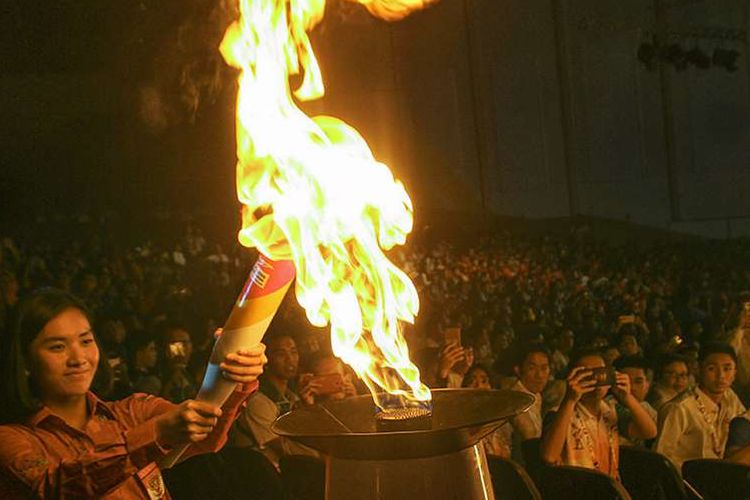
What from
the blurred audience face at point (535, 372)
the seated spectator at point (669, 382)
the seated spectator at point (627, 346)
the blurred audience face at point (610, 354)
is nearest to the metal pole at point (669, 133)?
the seated spectator at point (627, 346)

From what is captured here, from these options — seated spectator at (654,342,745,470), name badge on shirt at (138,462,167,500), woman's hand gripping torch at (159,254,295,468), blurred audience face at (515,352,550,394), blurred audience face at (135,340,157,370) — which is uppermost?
woman's hand gripping torch at (159,254,295,468)

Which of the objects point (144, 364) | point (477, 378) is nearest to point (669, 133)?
point (477, 378)

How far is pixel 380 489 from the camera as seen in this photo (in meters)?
1.46

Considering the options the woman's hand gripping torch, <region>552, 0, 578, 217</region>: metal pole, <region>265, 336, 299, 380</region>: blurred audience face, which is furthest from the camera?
<region>552, 0, 578, 217</region>: metal pole

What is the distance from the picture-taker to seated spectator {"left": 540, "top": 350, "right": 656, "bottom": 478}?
358 cm

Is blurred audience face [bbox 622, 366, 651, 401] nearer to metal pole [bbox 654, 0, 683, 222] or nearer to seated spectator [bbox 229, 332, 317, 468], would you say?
seated spectator [bbox 229, 332, 317, 468]

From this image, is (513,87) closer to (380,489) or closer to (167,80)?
(167,80)

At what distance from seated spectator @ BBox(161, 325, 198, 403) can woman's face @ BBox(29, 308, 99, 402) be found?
242cm

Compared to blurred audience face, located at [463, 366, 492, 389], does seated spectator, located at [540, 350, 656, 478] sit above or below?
below

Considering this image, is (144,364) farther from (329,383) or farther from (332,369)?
(329,383)

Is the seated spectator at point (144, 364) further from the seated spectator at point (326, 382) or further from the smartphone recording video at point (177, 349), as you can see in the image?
the seated spectator at point (326, 382)

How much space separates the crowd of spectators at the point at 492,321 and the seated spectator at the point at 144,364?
0.01m

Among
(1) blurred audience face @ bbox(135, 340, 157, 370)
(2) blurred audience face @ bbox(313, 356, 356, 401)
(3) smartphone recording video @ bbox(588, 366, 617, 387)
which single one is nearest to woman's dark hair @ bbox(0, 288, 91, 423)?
(2) blurred audience face @ bbox(313, 356, 356, 401)

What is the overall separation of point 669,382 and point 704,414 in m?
0.49
